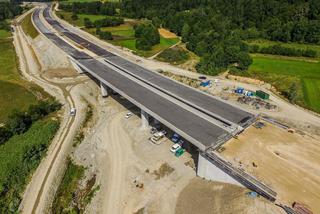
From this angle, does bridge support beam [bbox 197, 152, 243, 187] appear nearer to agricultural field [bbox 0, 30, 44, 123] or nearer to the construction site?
the construction site

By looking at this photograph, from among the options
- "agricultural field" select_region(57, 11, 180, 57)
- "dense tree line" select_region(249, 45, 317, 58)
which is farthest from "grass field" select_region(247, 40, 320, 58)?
"agricultural field" select_region(57, 11, 180, 57)

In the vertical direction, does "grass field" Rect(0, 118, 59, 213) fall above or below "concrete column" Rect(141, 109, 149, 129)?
below

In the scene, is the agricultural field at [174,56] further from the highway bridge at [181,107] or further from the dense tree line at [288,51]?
the dense tree line at [288,51]

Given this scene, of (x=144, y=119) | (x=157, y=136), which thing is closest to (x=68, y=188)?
(x=157, y=136)

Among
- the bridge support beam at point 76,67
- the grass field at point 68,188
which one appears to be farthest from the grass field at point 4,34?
the grass field at point 68,188

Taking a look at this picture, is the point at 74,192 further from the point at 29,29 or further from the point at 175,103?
the point at 29,29

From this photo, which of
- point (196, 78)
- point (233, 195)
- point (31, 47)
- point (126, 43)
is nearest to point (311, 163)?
point (233, 195)
